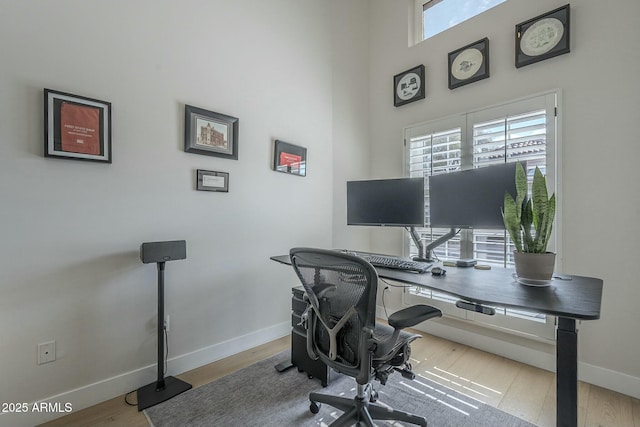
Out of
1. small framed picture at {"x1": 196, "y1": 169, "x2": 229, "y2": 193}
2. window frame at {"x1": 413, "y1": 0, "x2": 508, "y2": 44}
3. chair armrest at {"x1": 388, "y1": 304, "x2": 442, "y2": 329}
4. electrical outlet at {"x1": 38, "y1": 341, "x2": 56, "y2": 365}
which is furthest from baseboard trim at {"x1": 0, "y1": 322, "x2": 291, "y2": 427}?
window frame at {"x1": 413, "y1": 0, "x2": 508, "y2": 44}

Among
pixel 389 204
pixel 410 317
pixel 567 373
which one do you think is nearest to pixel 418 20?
pixel 389 204

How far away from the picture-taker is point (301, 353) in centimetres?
199

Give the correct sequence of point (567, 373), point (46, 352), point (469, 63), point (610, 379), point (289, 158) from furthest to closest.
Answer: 1. point (289, 158)
2. point (469, 63)
3. point (610, 379)
4. point (46, 352)
5. point (567, 373)

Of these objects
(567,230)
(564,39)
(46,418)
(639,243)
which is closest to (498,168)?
(567,230)

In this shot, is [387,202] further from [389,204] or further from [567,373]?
[567,373]

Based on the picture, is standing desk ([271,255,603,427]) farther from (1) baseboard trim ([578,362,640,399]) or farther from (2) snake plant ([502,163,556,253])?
(1) baseboard trim ([578,362,640,399])

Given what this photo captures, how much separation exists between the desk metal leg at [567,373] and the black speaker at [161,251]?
193 centimetres

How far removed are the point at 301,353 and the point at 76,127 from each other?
1.97m

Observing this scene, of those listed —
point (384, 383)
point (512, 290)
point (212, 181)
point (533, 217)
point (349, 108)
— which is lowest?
point (384, 383)

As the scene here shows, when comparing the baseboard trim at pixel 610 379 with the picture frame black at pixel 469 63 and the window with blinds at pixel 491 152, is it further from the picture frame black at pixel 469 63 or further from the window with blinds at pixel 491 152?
the picture frame black at pixel 469 63

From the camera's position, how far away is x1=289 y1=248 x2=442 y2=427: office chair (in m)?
1.20

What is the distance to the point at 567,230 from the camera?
1.95m

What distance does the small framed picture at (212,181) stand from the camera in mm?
2062

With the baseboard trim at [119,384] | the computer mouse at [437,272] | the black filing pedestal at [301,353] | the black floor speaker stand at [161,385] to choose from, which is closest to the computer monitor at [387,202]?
the computer mouse at [437,272]
